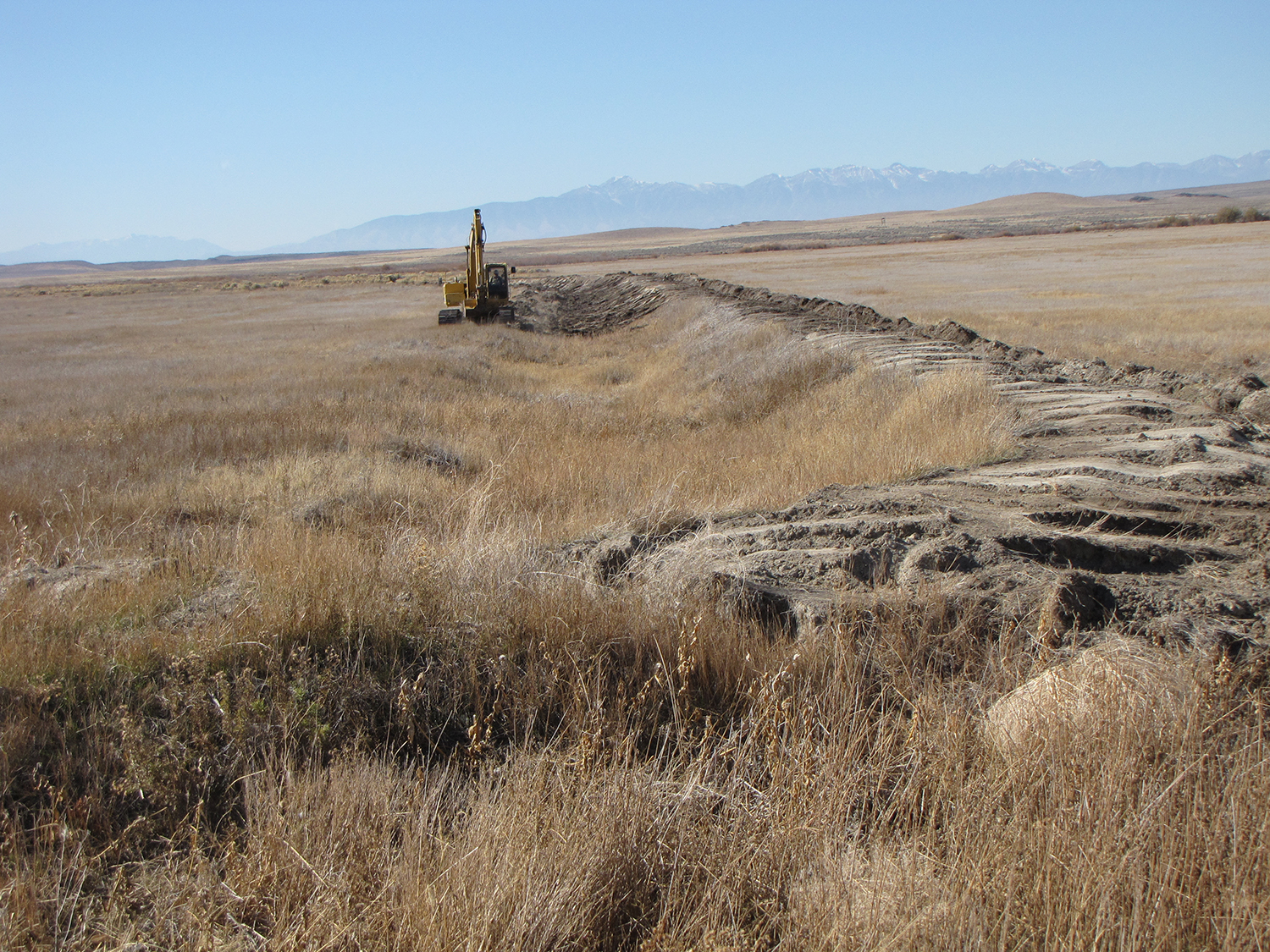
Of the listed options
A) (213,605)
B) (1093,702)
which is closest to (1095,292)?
(1093,702)

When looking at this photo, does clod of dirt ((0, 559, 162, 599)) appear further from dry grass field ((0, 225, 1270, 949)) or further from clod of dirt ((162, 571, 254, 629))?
clod of dirt ((162, 571, 254, 629))

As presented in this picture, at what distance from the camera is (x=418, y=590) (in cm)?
387

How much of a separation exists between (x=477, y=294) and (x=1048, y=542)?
24689 millimetres

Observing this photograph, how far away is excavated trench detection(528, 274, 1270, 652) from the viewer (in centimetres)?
374

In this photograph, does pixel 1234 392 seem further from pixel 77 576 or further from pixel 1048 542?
pixel 77 576

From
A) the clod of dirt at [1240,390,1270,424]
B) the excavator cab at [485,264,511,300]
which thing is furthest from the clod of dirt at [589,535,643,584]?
the excavator cab at [485,264,511,300]

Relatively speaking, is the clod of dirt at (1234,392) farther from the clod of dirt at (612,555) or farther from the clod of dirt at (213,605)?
the clod of dirt at (213,605)

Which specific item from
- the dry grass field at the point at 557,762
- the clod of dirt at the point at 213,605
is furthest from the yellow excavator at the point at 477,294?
the clod of dirt at the point at 213,605

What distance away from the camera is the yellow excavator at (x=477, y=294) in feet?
86.3

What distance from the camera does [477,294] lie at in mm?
26969

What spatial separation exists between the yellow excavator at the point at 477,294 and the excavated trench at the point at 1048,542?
21400 mm

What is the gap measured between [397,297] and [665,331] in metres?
29.6

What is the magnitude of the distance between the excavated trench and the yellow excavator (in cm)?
2140

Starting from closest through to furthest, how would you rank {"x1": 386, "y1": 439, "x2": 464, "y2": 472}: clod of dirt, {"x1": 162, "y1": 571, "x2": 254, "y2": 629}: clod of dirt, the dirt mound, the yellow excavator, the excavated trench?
the excavated trench → {"x1": 162, "y1": 571, "x2": 254, "y2": 629}: clod of dirt → {"x1": 386, "y1": 439, "x2": 464, "y2": 472}: clod of dirt → the yellow excavator → the dirt mound
